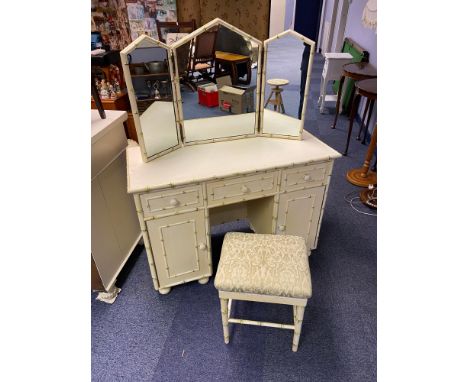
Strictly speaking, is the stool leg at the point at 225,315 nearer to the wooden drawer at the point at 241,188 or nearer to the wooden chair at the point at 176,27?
the wooden drawer at the point at 241,188

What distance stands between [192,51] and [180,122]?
13.7 inches

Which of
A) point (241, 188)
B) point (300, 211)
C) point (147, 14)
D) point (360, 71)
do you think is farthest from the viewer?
point (147, 14)

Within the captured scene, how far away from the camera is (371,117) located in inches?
129

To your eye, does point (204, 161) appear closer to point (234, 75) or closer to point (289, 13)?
point (234, 75)

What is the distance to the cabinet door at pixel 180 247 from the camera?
53.2 inches

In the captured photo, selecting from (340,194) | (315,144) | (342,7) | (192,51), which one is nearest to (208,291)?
(315,144)

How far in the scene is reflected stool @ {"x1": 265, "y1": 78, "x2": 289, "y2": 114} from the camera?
1.48 metres

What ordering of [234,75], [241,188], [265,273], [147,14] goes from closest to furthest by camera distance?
1. [265,273]
2. [241,188]
3. [234,75]
4. [147,14]

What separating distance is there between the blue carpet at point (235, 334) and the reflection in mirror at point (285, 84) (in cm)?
7

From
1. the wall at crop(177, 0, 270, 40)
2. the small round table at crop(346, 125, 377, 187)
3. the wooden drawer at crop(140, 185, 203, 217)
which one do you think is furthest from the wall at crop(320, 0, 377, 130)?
the wooden drawer at crop(140, 185, 203, 217)

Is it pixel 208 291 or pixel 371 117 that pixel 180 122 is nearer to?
pixel 208 291

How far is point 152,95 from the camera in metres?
1.24

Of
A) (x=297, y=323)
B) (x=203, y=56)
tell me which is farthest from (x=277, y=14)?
(x=297, y=323)

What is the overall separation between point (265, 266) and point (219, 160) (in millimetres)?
561
